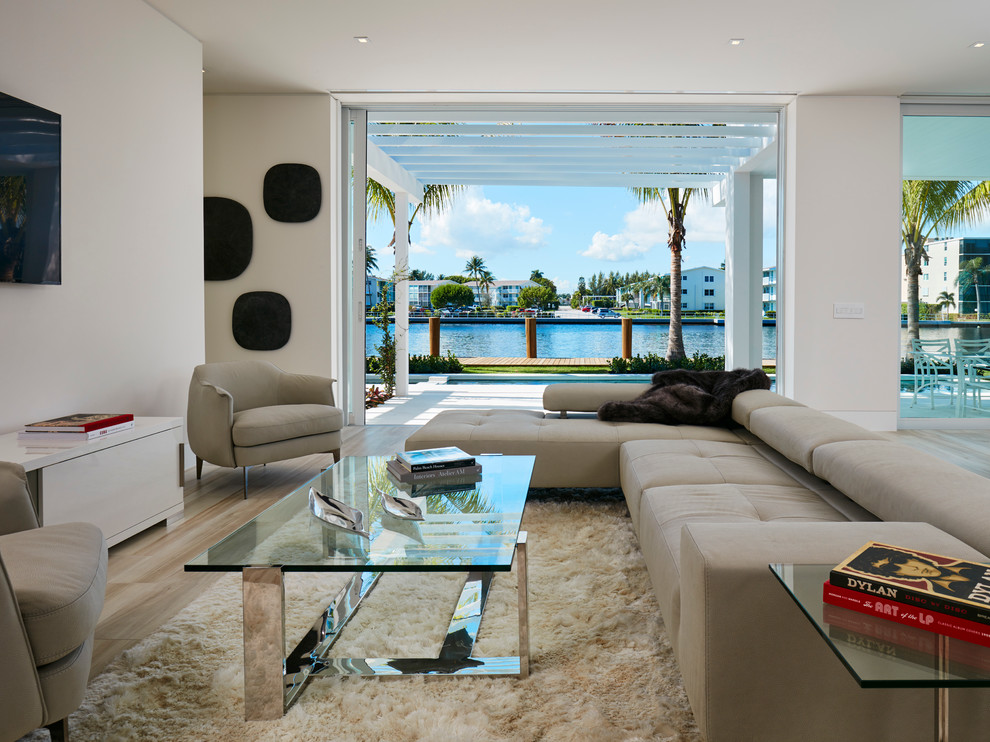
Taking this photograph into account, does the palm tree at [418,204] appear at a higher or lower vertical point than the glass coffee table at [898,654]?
higher

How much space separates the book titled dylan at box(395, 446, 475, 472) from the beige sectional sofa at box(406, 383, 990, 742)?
66 cm

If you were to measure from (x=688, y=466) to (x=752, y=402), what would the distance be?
92cm

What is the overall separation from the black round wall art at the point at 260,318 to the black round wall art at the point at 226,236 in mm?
284

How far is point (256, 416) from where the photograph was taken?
3918mm

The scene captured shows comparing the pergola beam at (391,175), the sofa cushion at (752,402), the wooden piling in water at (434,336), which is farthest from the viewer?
the wooden piling in water at (434,336)

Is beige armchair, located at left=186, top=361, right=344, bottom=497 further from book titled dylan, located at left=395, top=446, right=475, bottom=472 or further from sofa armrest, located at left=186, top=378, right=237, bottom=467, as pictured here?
book titled dylan, located at left=395, top=446, right=475, bottom=472

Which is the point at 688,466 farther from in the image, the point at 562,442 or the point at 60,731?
the point at 60,731

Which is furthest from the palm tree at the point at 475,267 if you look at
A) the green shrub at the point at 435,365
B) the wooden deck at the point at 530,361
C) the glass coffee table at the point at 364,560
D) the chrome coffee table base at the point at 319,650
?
the chrome coffee table base at the point at 319,650

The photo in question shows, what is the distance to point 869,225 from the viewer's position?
5.93 meters

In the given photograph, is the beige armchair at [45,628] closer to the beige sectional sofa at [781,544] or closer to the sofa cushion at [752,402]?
the beige sectional sofa at [781,544]

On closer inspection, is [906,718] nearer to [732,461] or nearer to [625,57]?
[732,461]

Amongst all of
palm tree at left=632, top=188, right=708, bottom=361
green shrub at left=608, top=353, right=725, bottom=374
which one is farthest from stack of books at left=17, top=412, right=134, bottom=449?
palm tree at left=632, top=188, right=708, bottom=361

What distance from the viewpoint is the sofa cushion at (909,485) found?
168 cm

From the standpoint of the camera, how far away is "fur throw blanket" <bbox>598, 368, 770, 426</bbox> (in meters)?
3.79
